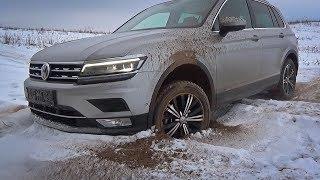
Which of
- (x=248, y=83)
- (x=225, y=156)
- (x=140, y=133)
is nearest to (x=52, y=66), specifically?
(x=140, y=133)

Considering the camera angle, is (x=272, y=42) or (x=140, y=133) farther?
(x=272, y=42)

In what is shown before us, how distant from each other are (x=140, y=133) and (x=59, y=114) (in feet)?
2.58

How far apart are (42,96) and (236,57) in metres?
2.44

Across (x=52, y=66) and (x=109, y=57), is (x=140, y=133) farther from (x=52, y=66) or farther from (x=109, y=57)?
(x=52, y=66)

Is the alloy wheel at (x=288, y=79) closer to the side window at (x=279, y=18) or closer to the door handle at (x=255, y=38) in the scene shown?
the side window at (x=279, y=18)

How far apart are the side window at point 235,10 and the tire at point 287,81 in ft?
4.74

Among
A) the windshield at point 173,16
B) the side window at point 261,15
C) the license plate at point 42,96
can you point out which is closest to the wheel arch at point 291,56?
the side window at point 261,15

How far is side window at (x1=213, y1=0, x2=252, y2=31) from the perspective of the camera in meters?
4.97

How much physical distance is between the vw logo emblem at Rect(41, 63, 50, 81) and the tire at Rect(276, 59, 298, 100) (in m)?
4.17

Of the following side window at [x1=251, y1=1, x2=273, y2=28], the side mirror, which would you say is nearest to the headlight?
the side mirror

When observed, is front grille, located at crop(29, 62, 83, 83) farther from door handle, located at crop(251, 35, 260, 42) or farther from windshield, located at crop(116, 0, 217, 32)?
door handle, located at crop(251, 35, 260, 42)

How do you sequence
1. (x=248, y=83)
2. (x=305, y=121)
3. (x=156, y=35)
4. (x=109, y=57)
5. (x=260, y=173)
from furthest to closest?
(x=248, y=83)
(x=305, y=121)
(x=156, y=35)
(x=109, y=57)
(x=260, y=173)

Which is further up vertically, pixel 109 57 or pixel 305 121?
pixel 109 57

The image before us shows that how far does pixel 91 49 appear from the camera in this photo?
3752 millimetres
